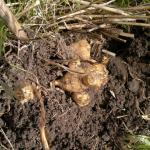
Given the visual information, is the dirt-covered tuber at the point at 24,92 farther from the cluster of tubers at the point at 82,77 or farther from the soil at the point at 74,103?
the cluster of tubers at the point at 82,77

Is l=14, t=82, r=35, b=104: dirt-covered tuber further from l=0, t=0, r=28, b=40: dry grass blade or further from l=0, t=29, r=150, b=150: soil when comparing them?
l=0, t=0, r=28, b=40: dry grass blade

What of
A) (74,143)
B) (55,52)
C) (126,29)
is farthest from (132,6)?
(74,143)

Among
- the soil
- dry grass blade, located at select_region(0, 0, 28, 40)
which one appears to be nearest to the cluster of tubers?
the soil

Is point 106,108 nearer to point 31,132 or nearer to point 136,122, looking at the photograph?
point 136,122

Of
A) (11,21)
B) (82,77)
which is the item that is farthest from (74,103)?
(11,21)

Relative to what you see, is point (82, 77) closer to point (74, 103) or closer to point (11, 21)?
point (74, 103)
